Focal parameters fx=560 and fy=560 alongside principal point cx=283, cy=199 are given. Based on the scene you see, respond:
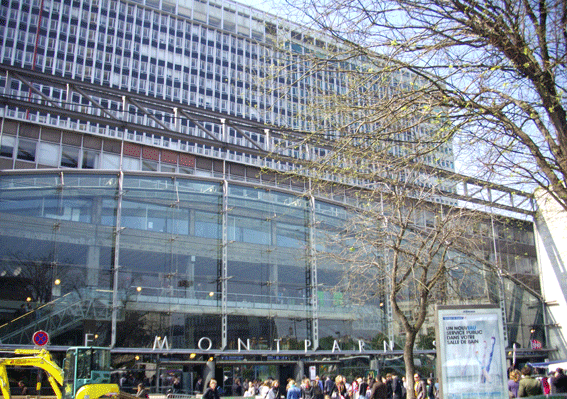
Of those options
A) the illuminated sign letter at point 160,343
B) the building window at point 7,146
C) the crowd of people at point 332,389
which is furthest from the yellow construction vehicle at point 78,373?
the building window at point 7,146

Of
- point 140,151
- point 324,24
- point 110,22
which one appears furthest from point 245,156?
point 324,24

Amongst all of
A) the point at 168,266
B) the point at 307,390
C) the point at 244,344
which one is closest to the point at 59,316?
the point at 168,266

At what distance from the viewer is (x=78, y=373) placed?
57.7 feet

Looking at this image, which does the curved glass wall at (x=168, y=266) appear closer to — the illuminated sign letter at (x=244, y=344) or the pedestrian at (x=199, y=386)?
the illuminated sign letter at (x=244, y=344)

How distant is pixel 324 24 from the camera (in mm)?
10352

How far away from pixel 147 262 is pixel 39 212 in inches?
201

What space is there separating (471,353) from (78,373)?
41.8ft

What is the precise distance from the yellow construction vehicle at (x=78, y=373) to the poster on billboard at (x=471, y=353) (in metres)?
11.8

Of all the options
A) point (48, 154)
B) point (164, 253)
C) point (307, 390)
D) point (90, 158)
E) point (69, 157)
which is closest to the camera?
point (307, 390)

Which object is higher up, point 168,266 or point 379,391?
point 168,266

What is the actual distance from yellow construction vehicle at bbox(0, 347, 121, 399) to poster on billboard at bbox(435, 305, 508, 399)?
11753 mm

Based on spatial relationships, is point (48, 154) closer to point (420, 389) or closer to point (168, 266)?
point (168, 266)

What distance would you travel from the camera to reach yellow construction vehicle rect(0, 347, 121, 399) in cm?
1742

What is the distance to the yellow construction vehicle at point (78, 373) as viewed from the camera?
1742cm
